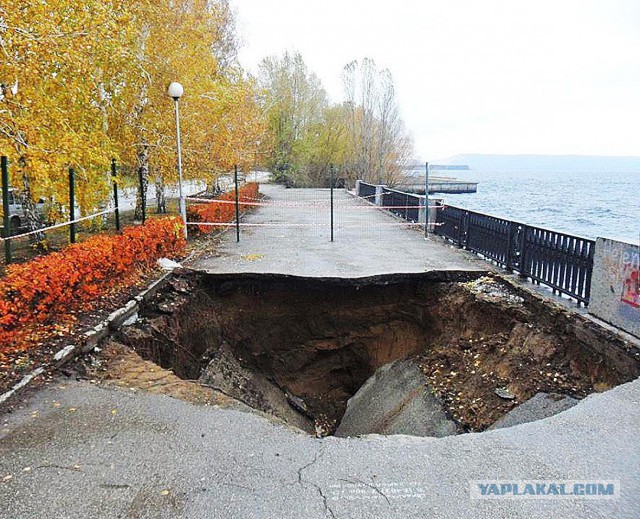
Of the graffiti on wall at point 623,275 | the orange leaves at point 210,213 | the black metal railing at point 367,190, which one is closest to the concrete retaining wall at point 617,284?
the graffiti on wall at point 623,275

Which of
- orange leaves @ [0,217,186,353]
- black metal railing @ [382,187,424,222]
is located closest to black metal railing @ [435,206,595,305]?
black metal railing @ [382,187,424,222]

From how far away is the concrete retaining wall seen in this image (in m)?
5.75

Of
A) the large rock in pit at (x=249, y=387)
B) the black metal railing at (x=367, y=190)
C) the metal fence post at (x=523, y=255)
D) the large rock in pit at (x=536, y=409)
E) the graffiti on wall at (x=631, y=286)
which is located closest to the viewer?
the large rock in pit at (x=536, y=409)

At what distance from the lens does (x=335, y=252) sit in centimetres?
1169

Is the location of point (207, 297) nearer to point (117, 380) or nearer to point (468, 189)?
point (117, 380)

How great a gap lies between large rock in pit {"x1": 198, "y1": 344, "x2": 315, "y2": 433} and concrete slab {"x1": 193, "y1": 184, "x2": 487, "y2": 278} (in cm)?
183

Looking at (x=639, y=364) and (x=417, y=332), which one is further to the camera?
(x=417, y=332)

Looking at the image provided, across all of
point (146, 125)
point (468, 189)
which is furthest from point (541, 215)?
point (146, 125)

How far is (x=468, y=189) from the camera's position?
95.9m

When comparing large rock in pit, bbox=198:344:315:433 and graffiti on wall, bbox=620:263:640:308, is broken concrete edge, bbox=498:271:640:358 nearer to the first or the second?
graffiti on wall, bbox=620:263:640:308

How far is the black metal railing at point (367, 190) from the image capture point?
89.4ft

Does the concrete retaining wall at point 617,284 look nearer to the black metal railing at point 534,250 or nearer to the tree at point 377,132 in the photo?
the black metal railing at point 534,250

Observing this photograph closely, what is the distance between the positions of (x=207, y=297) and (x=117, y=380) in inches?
161

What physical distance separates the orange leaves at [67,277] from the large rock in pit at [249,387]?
6.87 feet
